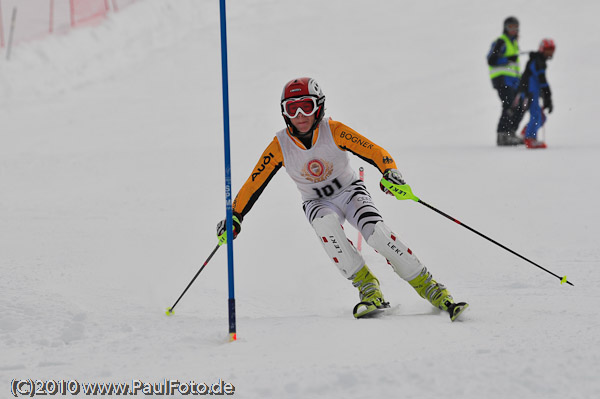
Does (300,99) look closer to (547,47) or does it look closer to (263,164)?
(263,164)

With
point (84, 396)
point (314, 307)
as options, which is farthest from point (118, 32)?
point (84, 396)

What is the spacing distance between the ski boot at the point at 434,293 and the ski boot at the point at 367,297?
0.83 feet

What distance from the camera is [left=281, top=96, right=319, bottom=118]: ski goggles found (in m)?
4.39

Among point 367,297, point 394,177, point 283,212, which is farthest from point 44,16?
point 367,297

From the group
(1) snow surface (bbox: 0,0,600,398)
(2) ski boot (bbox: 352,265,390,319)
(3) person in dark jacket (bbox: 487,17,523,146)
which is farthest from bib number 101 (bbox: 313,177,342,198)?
(3) person in dark jacket (bbox: 487,17,523,146)

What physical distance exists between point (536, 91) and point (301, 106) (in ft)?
22.0

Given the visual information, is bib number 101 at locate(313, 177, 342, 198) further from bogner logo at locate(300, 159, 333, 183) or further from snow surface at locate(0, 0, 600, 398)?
snow surface at locate(0, 0, 600, 398)

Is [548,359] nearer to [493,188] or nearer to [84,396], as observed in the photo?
[84,396]

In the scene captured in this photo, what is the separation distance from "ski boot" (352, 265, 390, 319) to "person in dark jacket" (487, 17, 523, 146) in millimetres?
6793

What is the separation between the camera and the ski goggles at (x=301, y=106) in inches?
173

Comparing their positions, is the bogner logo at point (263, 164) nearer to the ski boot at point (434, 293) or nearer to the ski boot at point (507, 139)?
the ski boot at point (434, 293)

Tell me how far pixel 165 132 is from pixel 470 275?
8.05 metres

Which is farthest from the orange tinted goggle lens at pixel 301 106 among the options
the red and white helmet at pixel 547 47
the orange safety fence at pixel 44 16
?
the orange safety fence at pixel 44 16

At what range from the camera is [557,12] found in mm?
18438
